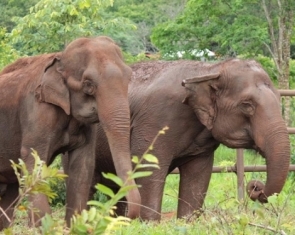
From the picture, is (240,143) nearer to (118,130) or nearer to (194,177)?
(194,177)

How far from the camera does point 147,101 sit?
7.97 m

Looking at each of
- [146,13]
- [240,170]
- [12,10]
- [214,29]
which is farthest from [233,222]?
[146,13]

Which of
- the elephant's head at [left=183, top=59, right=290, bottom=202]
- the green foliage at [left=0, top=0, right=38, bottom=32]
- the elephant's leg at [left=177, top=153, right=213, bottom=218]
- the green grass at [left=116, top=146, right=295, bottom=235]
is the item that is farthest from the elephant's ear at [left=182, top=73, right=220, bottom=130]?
the green foliage at [left=0, top=0, right=38, bottom=32]

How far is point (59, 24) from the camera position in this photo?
13.5 metres

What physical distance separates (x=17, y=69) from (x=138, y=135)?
45.3 inches

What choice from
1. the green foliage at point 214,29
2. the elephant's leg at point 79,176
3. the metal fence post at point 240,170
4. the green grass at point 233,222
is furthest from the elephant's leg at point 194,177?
the green foliage at point 214,29

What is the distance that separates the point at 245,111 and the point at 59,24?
20.9 ft

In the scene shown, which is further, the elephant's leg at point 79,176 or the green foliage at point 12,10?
the green foliage at point 12,10

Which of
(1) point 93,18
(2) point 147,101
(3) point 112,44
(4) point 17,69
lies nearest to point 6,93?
(4) point 17,69

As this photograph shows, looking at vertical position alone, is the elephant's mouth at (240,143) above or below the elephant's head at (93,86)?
below

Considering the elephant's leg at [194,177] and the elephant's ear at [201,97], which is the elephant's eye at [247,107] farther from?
the elephant's leg at [194,177]

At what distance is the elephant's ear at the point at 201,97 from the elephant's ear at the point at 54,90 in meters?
1.24

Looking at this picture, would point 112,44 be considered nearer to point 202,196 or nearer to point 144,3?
point 202,196

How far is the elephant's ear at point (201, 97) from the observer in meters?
7.70
